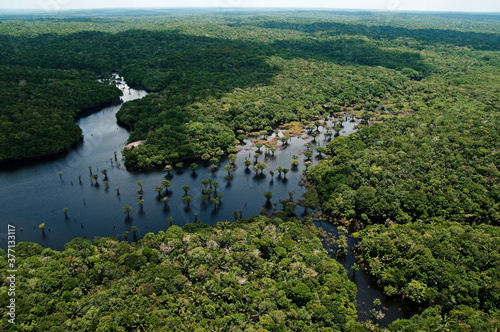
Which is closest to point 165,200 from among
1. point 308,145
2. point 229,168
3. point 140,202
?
point 140,202

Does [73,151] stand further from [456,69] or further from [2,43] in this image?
[456,69]

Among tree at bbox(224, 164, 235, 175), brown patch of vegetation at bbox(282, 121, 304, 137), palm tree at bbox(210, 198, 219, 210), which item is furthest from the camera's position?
brown patch of vegetation at bbox(282, 121, 304, 137)

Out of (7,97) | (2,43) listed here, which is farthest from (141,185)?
(2,43)

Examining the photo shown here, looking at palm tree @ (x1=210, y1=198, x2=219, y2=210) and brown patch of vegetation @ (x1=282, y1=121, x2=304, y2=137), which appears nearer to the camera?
palm tree @ (x1=210, y1=198, x2=219, y2=210)

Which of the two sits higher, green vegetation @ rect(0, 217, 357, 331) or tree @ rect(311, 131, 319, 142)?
tree @ rect(311, 131, 319, 142)

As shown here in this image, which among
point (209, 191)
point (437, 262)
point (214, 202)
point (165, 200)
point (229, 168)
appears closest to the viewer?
point (437, 262)

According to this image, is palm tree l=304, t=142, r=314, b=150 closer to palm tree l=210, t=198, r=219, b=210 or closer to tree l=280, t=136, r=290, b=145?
tree l=280, t=136, r=290, b=145

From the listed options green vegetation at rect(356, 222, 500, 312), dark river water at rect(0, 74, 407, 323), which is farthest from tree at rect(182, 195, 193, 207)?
green vegetation at rect(356, 222, 500, 312)

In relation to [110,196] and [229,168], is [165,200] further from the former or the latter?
[229,168]
